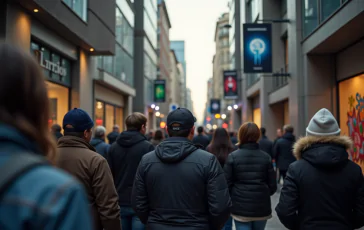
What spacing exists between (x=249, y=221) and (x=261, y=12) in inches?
789

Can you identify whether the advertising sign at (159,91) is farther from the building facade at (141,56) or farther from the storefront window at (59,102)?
the storefront window at (59,102)

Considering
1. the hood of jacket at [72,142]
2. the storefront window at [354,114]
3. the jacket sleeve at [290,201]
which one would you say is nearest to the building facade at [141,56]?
the storefront window at [354,114]

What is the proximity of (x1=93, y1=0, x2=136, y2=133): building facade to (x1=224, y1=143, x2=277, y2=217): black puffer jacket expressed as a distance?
52.9 ft

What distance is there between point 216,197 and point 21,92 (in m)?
2.48

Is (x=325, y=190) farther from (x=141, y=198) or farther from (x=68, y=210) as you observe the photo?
(x=68, y=210)

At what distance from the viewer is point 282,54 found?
2245 cm

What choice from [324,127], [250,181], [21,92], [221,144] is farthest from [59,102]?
[21,92]

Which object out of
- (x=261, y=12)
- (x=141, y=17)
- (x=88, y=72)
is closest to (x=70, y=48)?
(x=88, y=72)

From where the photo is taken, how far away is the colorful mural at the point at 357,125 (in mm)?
11148

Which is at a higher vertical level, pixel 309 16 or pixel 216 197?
pixel 309 16

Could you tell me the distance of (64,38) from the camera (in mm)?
15188

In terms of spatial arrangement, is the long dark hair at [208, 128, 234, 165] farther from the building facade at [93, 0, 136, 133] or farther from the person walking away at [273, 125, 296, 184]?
the building facade at [93, 0, 136, 133]

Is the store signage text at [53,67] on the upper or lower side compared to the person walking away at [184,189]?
upper

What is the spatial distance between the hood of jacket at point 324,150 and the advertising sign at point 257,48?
46.5ft
